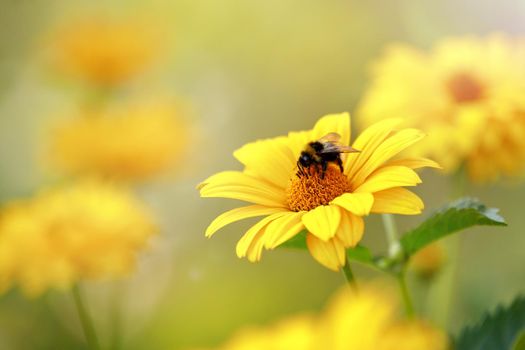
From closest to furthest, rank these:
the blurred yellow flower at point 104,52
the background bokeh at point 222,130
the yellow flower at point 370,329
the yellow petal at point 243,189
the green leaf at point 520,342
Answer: the yellow flower at point 370,329
the green leaf at point 520,342
the yellow petal at point 243,189
the background bokeh at point 222,130
the blurred yellow flower at point 104,52

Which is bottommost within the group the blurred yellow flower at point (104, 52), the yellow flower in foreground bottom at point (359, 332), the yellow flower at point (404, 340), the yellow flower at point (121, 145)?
the yellow flower at point (404, 340)

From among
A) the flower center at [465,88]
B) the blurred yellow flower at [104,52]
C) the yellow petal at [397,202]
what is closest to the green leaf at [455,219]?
the yellow petal at [397,202]

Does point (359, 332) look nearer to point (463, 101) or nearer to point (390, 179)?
point (390, 179)

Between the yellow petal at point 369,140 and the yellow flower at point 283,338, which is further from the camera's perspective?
the yellow petal at point 369,140

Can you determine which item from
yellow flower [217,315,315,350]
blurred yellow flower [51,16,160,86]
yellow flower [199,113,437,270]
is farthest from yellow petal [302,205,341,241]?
blurred yellow flower [51,16,160,86]

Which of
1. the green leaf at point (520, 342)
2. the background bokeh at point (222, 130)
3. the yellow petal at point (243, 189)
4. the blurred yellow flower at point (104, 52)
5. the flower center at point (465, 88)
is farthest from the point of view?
the blurred yellow flower at point (104, 52)

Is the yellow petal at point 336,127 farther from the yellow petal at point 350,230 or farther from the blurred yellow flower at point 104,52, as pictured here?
the blurred yellow flower at point 104,52

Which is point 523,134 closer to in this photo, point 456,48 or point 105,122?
point 456,48
